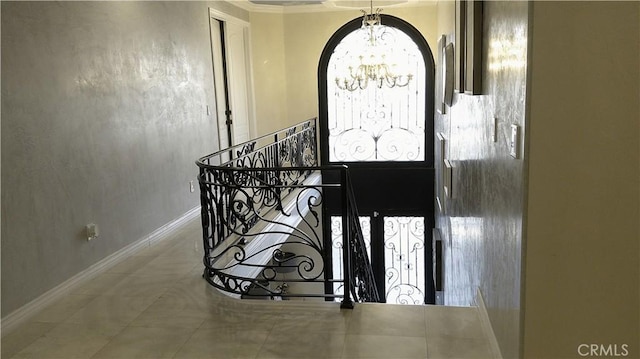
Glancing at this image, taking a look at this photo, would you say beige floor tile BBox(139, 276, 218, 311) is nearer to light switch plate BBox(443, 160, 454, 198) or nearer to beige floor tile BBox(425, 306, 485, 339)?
beige floor tile BBox(425, 306, 485, 339)

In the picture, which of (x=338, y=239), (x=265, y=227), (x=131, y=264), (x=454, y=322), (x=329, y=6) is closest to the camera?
(x=454, y=322)

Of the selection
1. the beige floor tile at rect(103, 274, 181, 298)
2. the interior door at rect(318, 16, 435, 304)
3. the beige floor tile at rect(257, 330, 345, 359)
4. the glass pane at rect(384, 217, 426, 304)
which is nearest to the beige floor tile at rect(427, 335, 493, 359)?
the beige floor tile at rect(257, 330, 345, 359)

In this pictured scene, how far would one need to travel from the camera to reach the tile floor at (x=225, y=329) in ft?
9.47

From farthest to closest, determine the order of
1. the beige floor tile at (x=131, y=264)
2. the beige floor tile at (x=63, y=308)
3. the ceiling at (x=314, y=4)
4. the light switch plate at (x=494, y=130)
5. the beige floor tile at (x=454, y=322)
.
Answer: the ceiling at (x=314, y=4), the beige floor tile at (x=131, y=264), the beige floor tile at (x=63, y=308), the beige floor tile at (x=454, y=322), the light switch plate at (x=494, y=130)

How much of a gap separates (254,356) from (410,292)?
6392mm

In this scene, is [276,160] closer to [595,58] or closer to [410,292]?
[410,292]

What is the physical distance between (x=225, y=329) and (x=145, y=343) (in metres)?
0.46

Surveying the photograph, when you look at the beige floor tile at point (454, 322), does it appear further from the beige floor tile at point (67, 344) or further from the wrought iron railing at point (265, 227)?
the beige floor tile at point (67, 344)

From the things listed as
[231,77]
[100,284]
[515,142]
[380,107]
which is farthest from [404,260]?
[515,142]

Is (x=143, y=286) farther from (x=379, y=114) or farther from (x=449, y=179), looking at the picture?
(x=379, y=114)

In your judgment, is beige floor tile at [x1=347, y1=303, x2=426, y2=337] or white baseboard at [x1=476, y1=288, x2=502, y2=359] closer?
white baseboard at [x1=476, y1=288, x2=502, y2=359]

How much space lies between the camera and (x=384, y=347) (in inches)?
113

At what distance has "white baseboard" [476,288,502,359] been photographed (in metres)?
2.71

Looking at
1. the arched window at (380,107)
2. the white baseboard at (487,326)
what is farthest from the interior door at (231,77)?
the white baseboard at (487,326)
